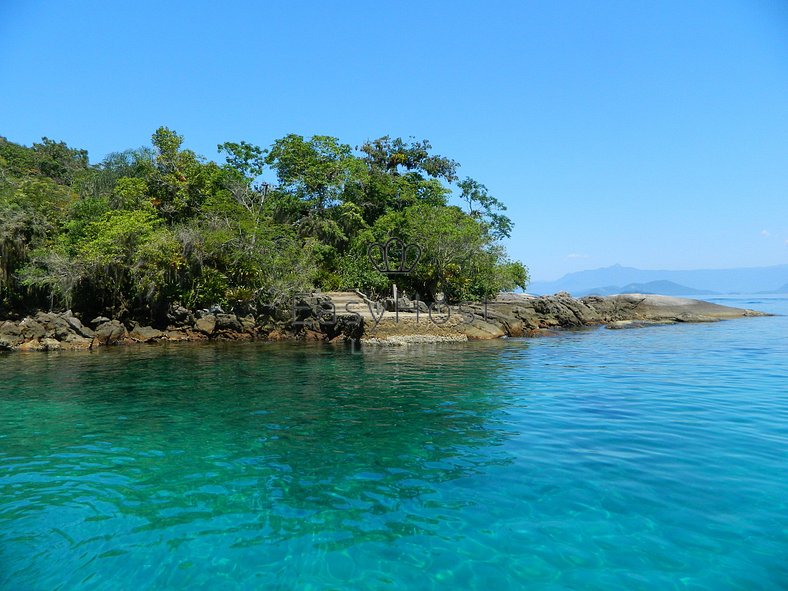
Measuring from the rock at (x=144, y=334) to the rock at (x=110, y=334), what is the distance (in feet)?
1.96

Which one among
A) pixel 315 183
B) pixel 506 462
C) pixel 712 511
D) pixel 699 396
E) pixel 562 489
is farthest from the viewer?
pixel 315 183

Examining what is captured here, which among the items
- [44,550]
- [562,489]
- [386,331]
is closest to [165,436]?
[44,550]

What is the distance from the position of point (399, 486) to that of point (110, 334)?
23.3 m

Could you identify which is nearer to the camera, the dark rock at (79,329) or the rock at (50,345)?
the rock at (50,345)

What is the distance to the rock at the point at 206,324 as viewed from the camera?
27250mm

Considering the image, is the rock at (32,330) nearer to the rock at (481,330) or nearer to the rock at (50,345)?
the rock at (50,345)

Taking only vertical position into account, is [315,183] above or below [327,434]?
above

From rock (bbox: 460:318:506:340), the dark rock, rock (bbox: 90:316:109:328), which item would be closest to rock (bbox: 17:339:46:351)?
the dark rock

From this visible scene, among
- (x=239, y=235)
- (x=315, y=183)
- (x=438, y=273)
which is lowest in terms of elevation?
(x=438, y=273)

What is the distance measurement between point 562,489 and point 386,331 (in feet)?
63.8

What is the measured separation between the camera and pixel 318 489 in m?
6.59

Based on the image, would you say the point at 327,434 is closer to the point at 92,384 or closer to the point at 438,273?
the point at 92,384
